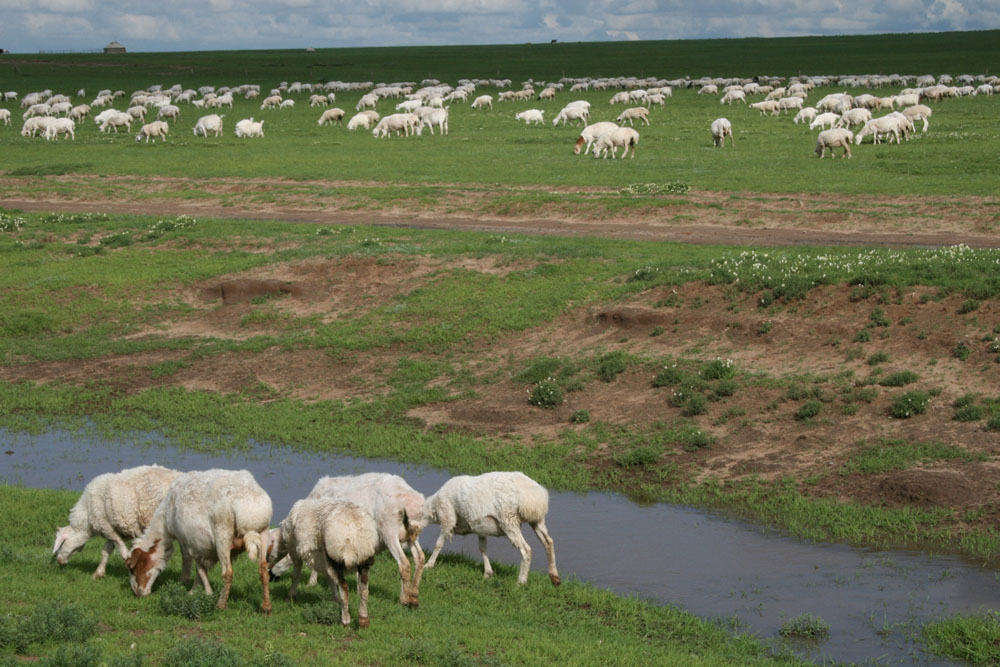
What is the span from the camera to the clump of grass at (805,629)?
10.0 metres

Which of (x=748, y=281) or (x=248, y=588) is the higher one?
(x=748, y=281)

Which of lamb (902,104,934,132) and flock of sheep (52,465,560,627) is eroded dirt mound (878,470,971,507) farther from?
lamb (902,104,934,132)

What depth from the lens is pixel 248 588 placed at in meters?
10.2

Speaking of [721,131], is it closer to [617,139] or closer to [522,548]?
[617,139]

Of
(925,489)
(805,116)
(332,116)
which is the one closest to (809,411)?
(925,489)

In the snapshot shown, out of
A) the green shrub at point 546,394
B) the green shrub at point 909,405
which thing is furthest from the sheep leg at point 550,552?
the green shrub at point 909,405

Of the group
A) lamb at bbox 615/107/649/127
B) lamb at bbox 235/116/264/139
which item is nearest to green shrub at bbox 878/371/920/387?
lamb at bbox 615/107/649/127

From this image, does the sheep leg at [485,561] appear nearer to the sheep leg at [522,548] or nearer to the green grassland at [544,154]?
the sheep leg at [522,548]

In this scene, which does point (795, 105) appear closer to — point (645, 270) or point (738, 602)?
point (645, 270)

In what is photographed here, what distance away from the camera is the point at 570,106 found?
55281 mm

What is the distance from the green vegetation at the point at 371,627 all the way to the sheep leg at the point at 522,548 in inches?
5.1

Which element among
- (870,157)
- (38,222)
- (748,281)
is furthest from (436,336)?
(870,157)

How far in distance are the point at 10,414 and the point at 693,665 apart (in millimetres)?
13828

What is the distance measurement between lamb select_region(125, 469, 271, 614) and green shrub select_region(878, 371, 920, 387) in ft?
33.2
